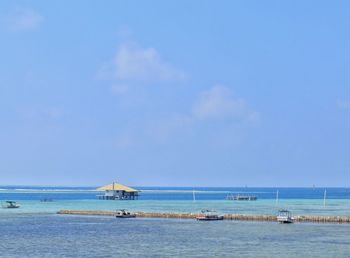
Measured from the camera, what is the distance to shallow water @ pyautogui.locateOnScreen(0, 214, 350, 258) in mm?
54406

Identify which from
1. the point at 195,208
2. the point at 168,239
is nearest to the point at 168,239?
the point at 168,239

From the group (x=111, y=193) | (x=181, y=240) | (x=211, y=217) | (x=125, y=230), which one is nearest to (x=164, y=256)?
(x=181, y=240)

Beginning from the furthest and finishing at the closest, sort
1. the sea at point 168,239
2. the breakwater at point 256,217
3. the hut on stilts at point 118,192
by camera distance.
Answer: the hut on stilts at point 118,192, the breakwater at point 256,217, the sea at point 168,239

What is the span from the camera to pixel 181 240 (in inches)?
2477

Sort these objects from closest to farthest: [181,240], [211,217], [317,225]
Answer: [181,240]
[317,225]
[211,217]

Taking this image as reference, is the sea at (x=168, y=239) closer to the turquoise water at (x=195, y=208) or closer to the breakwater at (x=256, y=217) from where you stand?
the breakwater at (x=256, y=217)

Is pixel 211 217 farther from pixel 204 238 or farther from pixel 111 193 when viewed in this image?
pixel 111 193

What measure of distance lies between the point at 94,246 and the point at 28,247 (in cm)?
520

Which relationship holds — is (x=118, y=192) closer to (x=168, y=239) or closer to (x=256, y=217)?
(x=256, y=217)

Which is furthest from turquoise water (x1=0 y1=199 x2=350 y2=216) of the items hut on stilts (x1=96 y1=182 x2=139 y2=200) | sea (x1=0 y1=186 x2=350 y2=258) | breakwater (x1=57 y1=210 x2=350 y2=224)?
sea (x1=0 y1=186 x2=350 y2=258)

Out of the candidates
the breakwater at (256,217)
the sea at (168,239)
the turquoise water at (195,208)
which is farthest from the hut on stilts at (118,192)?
the sea at (168,239)

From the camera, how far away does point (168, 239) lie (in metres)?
63.8

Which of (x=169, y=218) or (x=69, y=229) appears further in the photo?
(x=169, y=218)

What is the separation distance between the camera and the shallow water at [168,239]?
2142 inches
